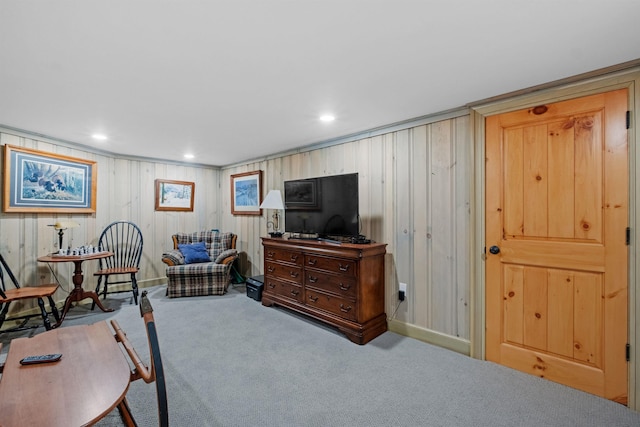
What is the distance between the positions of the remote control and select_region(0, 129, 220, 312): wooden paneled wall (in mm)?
2539

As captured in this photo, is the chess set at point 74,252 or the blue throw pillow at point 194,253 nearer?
the chess set at point 74,252

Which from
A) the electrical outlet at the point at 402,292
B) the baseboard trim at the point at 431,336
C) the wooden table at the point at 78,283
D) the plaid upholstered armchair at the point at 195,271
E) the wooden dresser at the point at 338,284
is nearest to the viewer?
the baseboard trim at the point at 431,336

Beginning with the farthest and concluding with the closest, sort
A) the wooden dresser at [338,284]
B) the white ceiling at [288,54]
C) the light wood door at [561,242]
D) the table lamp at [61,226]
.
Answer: the table lamp at [61,226], the wooden dresser at [338,284], the light wood door at [561,242], the white ceiling at [288,54]

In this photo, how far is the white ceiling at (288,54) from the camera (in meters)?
1.34

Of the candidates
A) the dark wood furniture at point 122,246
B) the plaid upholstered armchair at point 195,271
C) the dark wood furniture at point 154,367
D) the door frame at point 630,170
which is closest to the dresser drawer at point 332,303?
A: the door frame at point 630,170

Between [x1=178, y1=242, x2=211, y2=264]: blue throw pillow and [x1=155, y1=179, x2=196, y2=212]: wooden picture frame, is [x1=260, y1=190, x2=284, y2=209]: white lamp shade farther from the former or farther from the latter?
[x1=155, y1=179, x2=196, y2=212]: wooden picture frame

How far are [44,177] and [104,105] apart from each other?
6.09 feet

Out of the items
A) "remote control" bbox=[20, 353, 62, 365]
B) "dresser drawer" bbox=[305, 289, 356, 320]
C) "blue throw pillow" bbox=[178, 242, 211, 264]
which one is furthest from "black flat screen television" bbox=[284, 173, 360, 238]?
"remote control" bbox=[20, 353, 62, 365]

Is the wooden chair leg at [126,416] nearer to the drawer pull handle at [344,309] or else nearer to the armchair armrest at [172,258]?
the drawer pull handle at [344,309]

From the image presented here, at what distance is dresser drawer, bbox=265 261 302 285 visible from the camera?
3357 mm

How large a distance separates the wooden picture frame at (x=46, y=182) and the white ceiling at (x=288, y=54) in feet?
2.02

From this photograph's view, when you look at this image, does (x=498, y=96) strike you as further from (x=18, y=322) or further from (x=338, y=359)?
(x=18, y=322)

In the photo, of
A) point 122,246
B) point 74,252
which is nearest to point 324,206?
point 74,252

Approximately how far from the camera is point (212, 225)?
5645mm
